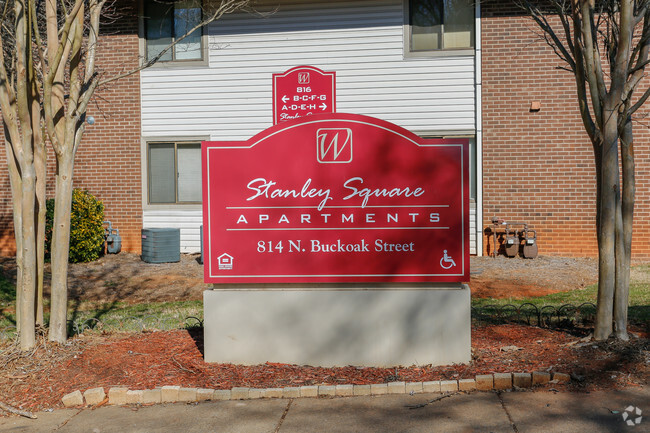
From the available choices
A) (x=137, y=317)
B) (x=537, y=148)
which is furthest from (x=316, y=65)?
(x=137, y=317)

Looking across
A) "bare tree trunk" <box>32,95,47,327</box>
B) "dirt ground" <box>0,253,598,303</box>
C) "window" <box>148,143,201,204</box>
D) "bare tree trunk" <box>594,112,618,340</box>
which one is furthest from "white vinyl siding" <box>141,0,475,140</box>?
"bare tree trunk" <box>32,95,47,327</box>

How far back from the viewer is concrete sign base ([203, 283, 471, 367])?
5973 millimetres

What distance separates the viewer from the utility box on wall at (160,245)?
1544cm

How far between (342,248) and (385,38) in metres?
10.1

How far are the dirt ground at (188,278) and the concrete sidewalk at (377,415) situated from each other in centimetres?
634

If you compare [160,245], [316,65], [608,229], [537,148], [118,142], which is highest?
[316,65]

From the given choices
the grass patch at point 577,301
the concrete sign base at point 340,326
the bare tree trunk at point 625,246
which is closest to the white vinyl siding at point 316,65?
the grass patch at point 577,301

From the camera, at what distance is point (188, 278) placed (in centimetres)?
1346

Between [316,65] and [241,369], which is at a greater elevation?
[316,65]

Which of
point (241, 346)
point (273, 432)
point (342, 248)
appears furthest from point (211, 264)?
point (273, 432)

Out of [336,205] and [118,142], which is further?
[118,142]

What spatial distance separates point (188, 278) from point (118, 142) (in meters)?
4.76

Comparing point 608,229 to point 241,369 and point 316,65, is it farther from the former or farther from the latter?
point 316,65

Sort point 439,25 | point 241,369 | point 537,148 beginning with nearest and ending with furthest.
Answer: point 241,369
point 537,148
point 439,25
